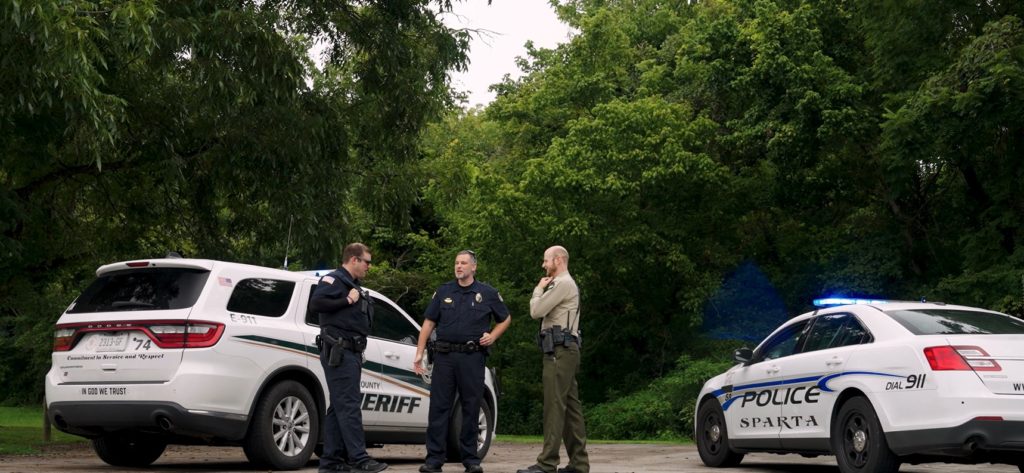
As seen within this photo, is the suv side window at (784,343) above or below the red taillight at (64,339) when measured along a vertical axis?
below

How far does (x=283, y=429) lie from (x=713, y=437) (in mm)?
4746

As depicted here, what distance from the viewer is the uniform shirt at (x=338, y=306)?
34.2ft

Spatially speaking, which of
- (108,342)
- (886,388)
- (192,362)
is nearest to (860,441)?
(886,388)

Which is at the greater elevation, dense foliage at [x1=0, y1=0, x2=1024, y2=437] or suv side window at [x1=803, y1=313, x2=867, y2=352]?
dense foliage at [x1=0, y1=0, x2=1024, y2=437]

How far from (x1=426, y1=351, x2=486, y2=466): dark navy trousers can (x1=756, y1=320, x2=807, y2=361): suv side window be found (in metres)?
3.26

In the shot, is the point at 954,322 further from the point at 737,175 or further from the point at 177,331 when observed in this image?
the point at 737,175

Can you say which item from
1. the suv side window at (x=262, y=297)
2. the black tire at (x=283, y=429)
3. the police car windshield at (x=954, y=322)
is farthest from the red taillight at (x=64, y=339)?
the police car windshield at (x=954, y=322)

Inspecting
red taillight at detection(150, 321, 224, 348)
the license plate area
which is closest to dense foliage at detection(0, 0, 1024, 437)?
the license plate area

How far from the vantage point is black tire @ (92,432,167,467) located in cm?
1208

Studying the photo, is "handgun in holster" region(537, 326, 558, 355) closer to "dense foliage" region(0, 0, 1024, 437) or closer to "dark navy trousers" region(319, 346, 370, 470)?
"dark navy trousers" region(319, 346, 370, 470)

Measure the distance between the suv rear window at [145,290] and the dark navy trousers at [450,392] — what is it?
2.13 metres

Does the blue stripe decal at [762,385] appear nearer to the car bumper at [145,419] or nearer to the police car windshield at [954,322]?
the police car windshield at [954,322]

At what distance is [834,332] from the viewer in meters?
11.8

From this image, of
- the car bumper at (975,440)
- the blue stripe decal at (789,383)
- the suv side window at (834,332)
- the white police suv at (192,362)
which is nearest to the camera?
the car bumper at (975,440)
